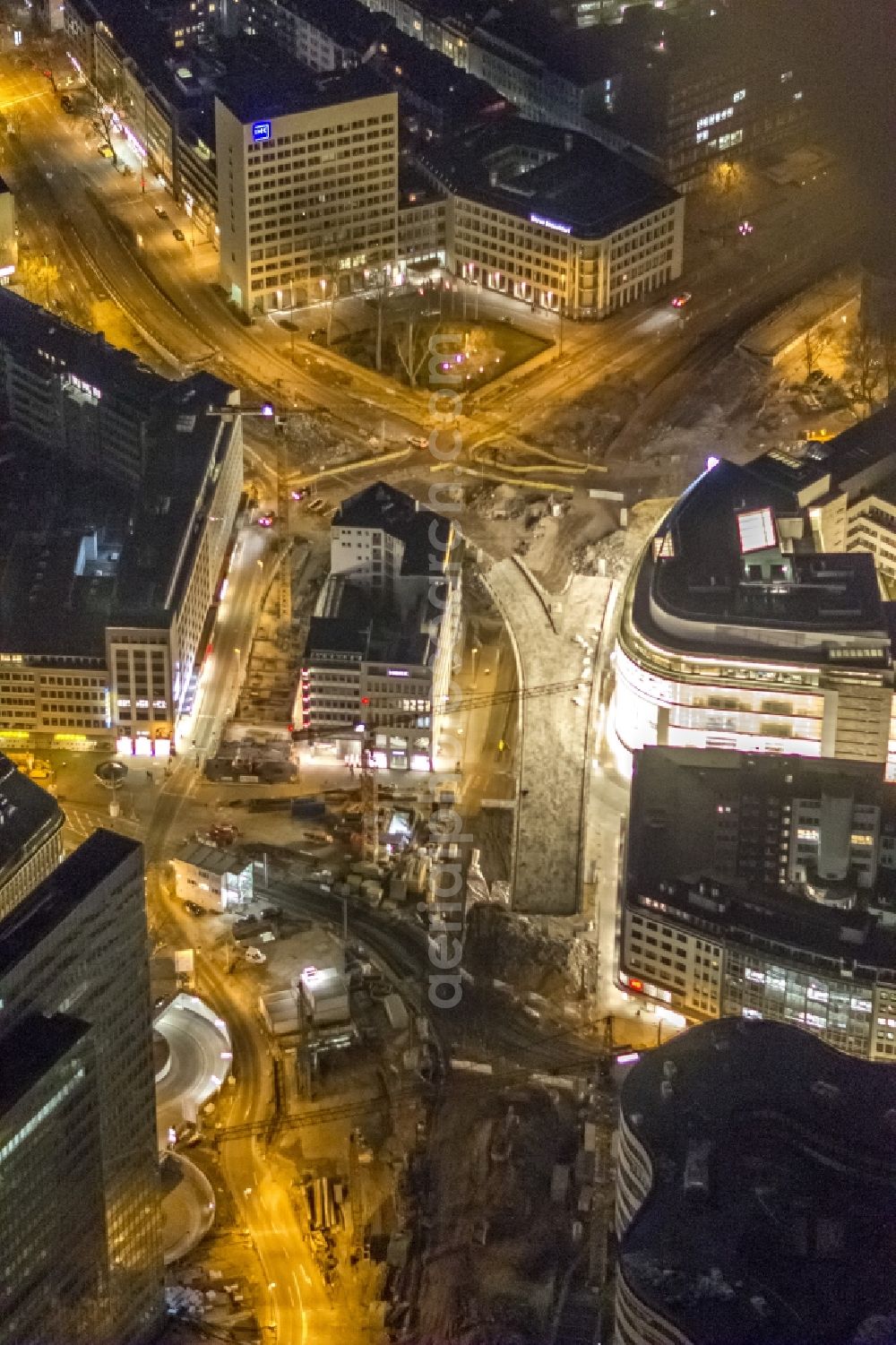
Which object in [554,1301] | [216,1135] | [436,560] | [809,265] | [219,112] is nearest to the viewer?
[554,1301]

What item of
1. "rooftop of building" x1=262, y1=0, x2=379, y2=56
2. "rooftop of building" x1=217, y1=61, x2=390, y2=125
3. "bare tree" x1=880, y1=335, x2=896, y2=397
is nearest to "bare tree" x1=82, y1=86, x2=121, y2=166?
"rooftop of building" x1=262, y1=0, x2=379, y2=56

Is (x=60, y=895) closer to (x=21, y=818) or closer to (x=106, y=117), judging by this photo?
(x=21, y=818)

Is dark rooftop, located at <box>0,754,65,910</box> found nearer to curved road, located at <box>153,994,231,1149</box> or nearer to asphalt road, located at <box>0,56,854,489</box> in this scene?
curved road, located at <box>153,994,231,1149</box>

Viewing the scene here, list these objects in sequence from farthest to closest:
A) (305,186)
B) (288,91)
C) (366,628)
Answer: (305,186) → (288,91) → (366,628)

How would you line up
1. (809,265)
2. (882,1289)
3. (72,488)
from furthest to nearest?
(809,265) → (72,488) → (882,1289)

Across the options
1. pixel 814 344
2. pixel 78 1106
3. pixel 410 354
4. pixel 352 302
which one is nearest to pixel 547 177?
pixel 352 302

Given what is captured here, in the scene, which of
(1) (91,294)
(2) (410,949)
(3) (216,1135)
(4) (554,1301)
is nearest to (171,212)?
(1) (91,294)

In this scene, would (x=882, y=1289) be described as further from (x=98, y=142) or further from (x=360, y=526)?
(x=98, y=142)
